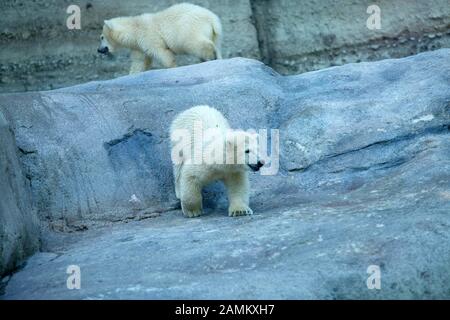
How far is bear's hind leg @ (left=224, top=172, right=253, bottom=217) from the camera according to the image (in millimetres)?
5105

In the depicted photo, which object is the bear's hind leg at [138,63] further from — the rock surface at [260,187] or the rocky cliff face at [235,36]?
the rock surface at [260,187]

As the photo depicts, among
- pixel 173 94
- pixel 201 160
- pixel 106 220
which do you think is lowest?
pixel 106 220

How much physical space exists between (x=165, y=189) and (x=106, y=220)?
20.2 inches

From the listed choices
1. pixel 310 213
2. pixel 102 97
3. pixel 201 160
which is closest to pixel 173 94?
pixel 102 97

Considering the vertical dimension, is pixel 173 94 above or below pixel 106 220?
above

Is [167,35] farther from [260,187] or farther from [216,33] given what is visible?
[260,187]

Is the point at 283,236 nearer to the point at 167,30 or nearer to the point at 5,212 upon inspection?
the point at 5,212

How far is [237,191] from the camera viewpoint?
5.14 meters

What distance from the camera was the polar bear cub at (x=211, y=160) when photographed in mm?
4996

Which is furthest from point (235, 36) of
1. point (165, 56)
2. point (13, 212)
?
point (13, 212)

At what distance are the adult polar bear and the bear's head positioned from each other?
3.20 meters

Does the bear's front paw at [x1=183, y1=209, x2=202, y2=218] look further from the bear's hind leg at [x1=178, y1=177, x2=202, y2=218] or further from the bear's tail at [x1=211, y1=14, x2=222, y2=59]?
the bear's tail at [x1=211, y1=14, x2=222, y2=59]

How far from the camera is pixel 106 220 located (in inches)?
212

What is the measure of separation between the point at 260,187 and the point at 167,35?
10.4ft
